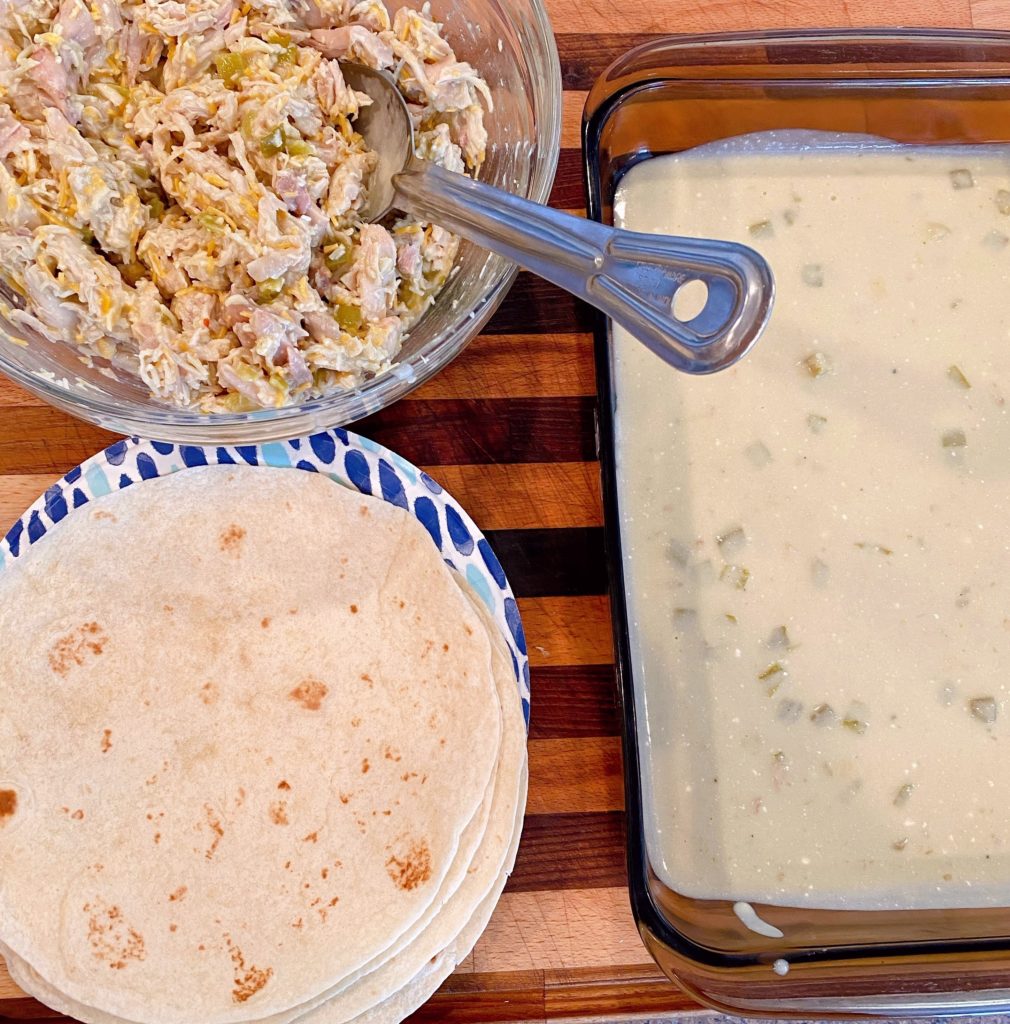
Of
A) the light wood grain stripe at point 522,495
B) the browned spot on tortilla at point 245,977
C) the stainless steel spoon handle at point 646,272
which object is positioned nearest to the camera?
the stainless steel spoon handle at point 646,272

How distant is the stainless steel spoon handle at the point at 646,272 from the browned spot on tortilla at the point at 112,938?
109 cm

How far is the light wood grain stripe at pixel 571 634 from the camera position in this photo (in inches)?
60.8

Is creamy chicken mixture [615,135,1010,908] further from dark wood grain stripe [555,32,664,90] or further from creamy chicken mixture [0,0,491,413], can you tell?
creamy chicken mixture [0,0,491,413]

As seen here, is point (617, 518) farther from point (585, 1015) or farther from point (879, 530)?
point (585, 1015)

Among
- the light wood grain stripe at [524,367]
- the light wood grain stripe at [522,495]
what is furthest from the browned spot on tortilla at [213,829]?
the light wood grain stripe at [524,367]

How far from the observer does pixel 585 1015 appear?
148cm

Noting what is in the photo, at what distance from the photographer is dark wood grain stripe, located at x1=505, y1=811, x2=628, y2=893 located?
1.50 metres

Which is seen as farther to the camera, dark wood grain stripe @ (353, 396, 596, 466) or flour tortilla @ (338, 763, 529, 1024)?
dark wood grain stripe @ (353, 396, 596, 466)

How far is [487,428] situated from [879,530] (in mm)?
682

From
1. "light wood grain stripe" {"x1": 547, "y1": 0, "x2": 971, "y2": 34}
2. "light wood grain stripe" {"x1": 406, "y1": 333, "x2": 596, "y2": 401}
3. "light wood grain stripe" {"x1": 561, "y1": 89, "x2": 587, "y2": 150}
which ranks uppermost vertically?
"light wood grain stripe" {"x1": 547, "y1": 0, "x2": 971, "y2": 34}

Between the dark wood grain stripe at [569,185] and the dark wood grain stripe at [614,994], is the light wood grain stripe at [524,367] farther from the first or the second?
the dark wood grain stripe at [614,994]

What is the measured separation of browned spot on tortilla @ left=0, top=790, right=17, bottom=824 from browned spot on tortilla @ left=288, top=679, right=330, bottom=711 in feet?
1.39

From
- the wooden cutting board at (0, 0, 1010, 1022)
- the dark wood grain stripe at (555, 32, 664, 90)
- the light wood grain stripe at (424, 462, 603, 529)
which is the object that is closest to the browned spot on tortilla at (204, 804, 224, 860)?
the wooden cutting board at (0, 0, 1010, 1022)

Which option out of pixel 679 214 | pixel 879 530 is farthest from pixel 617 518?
pixel 679 214
